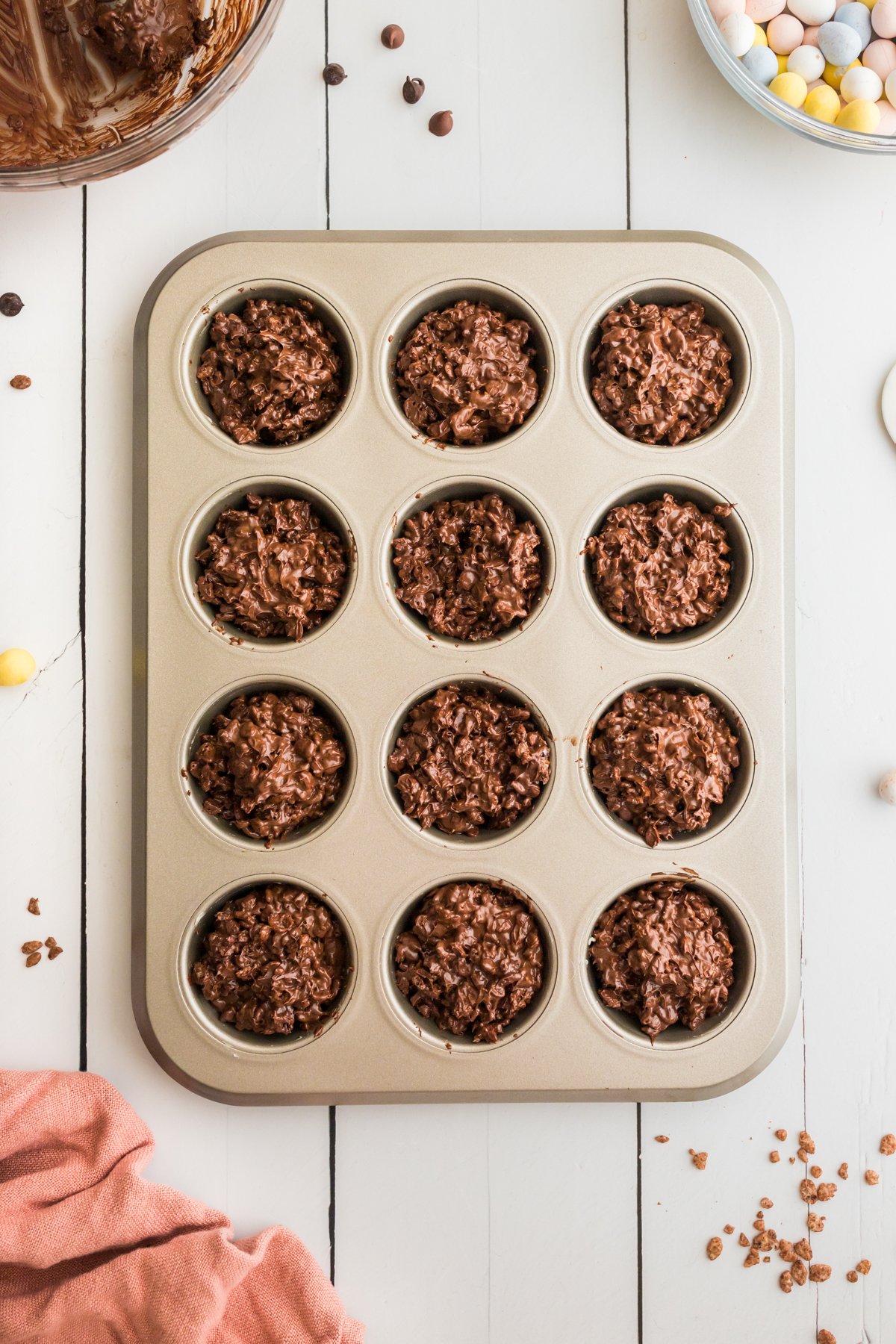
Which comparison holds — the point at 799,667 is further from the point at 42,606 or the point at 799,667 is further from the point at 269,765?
the point at 42,606

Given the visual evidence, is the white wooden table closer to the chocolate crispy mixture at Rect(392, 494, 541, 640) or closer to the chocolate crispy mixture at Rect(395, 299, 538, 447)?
the chocolate crispy mixture at Rect(395, 299, 538, 447)

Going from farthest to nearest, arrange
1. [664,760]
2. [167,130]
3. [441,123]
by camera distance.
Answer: [441,123] < [664,760] < [167,130]

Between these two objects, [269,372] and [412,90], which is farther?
[412,90]

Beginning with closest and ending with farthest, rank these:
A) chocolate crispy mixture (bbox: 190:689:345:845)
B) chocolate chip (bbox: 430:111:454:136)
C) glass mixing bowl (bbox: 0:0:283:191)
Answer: glass mixing bowl (bbox: 0:0:283:191) → chocolate crispy mixture (bbox: 190:689:345:845) → chocolate chip (bbox: 430:111:454:136)

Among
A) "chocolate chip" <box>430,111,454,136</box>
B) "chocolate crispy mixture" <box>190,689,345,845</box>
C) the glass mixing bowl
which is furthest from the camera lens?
"chocolate chip" <box>430,111,454,136</box>

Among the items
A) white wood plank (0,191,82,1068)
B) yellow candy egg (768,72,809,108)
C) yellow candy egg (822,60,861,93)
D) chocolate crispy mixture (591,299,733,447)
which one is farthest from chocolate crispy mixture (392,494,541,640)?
yellow candy egg (822,60,861,93)

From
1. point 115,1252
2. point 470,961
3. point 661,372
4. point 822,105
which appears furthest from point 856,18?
point 115,1252
